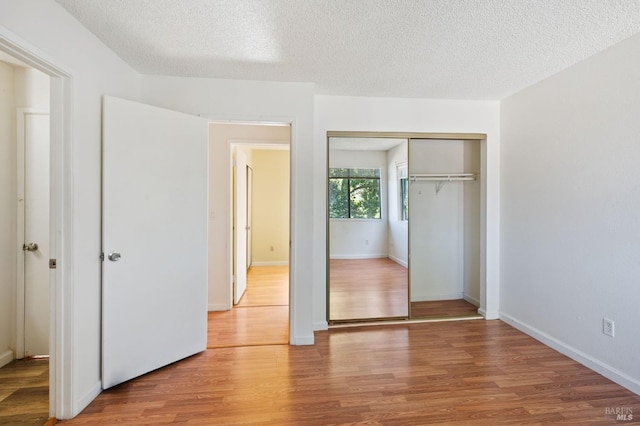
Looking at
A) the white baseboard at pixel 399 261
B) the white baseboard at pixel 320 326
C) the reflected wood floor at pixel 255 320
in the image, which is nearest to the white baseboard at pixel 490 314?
the white baseboard at pixel 399 261

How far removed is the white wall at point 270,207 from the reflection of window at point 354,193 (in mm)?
2957

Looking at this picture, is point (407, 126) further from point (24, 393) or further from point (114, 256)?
point (24, 393)

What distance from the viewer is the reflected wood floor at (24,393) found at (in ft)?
5.89

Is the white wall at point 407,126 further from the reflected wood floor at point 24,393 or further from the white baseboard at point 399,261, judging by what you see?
the reflected wood floor at point 24,393

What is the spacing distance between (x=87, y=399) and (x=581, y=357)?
3.62 m

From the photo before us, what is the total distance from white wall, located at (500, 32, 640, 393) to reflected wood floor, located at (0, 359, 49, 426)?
150 inches

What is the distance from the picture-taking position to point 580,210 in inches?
94.4

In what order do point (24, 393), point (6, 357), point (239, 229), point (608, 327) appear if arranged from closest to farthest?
1. point (24, 393)
2. point (608, 327)
3. point (6, 357)
4. point (239, 229)

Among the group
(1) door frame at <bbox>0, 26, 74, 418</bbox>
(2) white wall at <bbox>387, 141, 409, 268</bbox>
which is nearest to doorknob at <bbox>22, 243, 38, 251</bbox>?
(1) door frame at <bbox>0, 26, 74, 418</bbox>

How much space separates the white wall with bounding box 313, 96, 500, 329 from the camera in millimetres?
3045

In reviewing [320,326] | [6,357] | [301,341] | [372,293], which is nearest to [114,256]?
[6,357]

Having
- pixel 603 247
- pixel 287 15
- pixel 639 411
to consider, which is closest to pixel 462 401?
pixel 639 411

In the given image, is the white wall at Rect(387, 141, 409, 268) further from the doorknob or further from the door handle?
the doorknob

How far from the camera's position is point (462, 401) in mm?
1936
